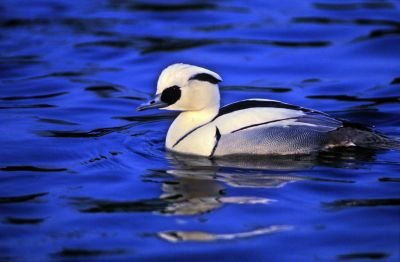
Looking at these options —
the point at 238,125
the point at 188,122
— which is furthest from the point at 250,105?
the point at 188,122

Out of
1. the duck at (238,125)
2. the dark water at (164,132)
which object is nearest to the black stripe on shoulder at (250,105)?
the duck at (238,125)

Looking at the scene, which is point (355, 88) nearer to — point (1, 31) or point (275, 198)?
point (275, 198)

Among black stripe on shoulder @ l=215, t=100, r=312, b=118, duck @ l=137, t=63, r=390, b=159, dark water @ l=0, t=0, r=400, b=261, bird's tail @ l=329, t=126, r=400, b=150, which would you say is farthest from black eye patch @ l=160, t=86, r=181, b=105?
bird's tail @ l=329, t=126, r=400, b=150

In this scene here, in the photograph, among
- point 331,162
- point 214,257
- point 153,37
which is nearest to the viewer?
point 214,257

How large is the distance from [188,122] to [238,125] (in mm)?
626

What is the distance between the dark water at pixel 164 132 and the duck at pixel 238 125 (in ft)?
0.46

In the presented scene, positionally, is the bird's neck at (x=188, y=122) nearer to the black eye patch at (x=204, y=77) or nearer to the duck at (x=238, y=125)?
the duck at (x=238, y=125)

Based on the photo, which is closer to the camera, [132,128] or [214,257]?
[214,257]

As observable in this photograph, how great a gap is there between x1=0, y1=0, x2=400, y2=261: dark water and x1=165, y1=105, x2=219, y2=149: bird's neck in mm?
194

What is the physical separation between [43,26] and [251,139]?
8.52 meters

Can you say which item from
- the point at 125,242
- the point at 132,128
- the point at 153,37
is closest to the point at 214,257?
the point at 125,242

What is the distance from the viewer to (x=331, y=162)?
983 cm

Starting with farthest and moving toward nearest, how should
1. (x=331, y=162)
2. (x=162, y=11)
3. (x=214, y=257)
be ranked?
(x=162, y=11) < (x=331, y=162) < (x=214, y=257)

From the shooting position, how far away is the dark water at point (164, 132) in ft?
25.6
